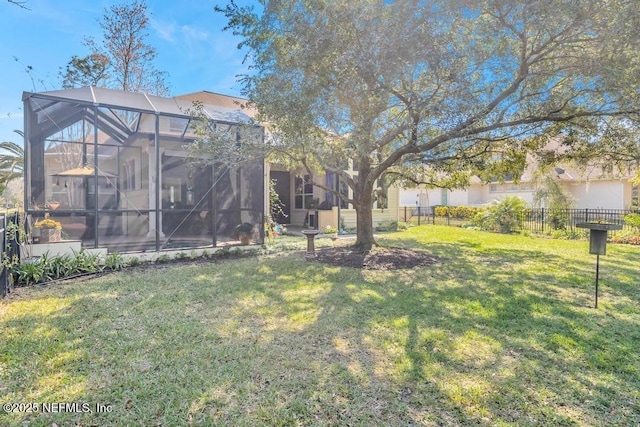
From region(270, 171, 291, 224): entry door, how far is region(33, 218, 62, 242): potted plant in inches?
396

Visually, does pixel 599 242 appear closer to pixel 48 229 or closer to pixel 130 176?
pixel 48 229

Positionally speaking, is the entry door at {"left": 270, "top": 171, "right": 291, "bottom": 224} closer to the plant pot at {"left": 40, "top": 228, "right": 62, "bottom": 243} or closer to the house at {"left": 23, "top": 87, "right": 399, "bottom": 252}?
the house at {"left": 23, "top": 87, "right": 399, "bottom": 252}

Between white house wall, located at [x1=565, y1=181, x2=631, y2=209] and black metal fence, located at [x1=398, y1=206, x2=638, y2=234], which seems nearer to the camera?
black metal fence, located at [x1=398, y1=206, x2=638, y2=234]

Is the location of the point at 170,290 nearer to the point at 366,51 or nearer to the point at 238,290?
the point at 238,290

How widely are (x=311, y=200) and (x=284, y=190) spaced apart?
2068 mm

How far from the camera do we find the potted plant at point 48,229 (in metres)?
6.41

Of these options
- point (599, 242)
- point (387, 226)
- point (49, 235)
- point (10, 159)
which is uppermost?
Result: point (10, 159)

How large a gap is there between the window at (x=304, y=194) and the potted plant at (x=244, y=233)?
5.82m

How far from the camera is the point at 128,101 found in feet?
25.0

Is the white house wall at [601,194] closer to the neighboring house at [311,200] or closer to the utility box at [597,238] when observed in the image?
the neighboring house at [311,200]

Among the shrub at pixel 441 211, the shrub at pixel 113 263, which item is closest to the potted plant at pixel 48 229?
the shrub at pixel 113 263

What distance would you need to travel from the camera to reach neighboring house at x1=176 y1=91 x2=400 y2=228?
14117 millimetres

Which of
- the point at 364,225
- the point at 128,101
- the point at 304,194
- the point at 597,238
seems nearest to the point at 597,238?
the point at 597,238

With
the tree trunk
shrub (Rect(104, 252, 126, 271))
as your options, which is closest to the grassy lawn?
shrub (Rect(104, 252, 126, 271))
